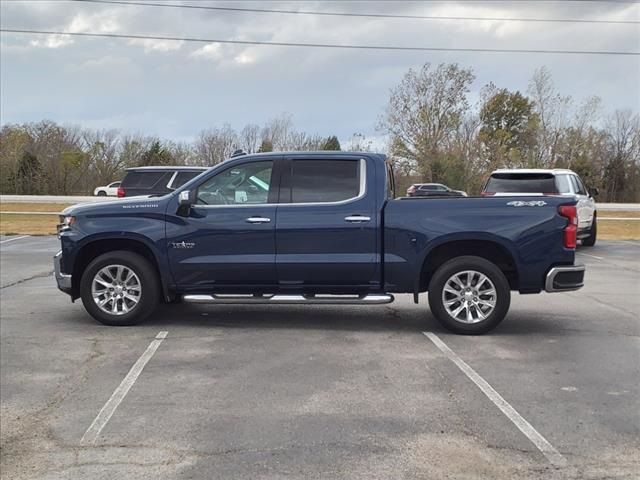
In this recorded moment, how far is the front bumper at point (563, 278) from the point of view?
6910 millimetres

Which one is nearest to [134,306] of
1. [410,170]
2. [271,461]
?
[271,461]

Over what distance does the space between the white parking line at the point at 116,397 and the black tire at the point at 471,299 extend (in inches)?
117

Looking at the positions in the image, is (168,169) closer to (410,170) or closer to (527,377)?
(527,377)

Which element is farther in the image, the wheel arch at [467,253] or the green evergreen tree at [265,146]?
the green evergreen tree at [265,146]

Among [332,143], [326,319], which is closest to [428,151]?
[332,143]

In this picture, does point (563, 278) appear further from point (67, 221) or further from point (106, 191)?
point (106, 191)

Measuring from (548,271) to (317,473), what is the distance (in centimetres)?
418

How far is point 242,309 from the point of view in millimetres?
8469

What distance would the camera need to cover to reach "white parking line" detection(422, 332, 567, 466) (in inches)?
158

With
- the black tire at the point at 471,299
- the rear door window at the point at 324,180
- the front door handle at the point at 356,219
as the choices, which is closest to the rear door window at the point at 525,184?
the black tire at the point at 471,299

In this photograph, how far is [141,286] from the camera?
7.32 metres

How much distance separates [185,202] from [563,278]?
4.14 m

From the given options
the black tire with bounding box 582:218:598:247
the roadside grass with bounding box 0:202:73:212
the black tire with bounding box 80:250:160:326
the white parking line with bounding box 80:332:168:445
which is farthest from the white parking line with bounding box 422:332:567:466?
the roadside grass with bounding box 0:202:73:212

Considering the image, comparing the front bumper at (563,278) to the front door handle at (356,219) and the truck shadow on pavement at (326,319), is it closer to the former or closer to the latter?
the truck shadow on pavement at (326,319)
